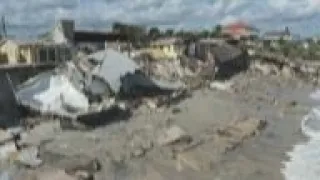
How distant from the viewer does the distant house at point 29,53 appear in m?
33.2

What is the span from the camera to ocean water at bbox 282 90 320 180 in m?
17.9

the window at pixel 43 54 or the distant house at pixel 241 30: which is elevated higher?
the window at pixel 43 54

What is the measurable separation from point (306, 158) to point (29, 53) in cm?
1791

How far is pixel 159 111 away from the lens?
2597 centimetres

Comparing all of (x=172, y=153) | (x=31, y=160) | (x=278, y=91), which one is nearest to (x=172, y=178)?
(x=172, y=153)

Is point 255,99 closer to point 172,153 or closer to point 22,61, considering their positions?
point 22,61

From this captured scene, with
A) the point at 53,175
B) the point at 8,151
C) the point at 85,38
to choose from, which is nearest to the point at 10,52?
the point at 85,38

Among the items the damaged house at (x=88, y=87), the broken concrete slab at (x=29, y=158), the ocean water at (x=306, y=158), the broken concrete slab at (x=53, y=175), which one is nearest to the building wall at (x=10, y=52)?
the damaged house at (x=88, y=87)

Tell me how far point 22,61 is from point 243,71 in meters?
16.3

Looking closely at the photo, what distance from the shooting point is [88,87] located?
1064 inches

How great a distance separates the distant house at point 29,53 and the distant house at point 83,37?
224 inches

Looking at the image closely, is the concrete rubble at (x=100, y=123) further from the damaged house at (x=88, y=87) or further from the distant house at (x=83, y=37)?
the distant house at (x=83, y=37)

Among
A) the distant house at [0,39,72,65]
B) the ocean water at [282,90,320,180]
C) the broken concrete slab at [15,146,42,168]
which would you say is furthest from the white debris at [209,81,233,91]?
the broken concrete slab at [15,146,42,168]

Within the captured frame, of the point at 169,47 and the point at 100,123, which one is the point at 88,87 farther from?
the point at 169,47
